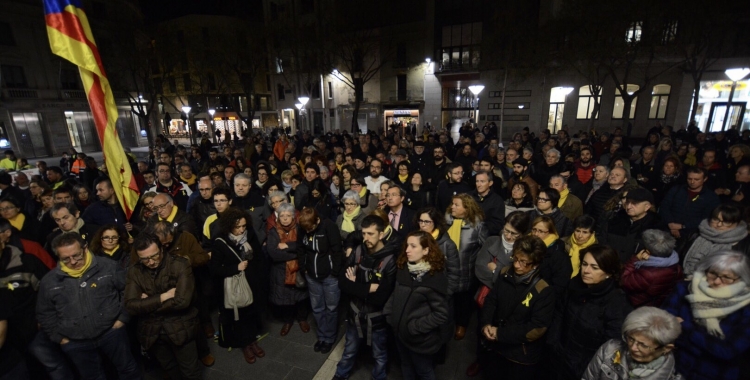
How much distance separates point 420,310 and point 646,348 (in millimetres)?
1566

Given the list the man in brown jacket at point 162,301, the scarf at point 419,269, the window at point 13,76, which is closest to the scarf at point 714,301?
the scarf at point 419,269

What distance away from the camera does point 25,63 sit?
79.9 ft

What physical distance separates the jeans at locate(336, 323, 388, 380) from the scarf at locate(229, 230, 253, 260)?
141 centimetres

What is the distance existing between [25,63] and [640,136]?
43786 millimetres

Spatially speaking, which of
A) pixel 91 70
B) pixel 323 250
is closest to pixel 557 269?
pixel 323 250

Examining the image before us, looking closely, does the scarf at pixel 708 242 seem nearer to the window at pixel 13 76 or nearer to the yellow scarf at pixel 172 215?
the yellow scarf at pixel 172 215

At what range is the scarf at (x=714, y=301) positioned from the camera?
2355 mm

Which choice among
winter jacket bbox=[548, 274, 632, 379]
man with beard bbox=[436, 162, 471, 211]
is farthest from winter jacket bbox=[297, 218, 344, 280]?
man with beard bbox=[436, 162, 471, 211]

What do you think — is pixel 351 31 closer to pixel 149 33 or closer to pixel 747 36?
pixel 149 33

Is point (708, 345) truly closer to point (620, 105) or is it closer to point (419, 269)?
point (419, 269)

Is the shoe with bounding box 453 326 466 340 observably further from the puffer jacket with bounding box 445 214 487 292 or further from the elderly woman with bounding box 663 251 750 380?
the elderly woman with bounding box 663 251 750 380

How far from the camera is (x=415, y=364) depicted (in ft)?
10.8

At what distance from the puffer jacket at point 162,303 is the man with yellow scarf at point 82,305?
0.24m

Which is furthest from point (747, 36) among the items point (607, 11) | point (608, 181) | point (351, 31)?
point (608, 181)
